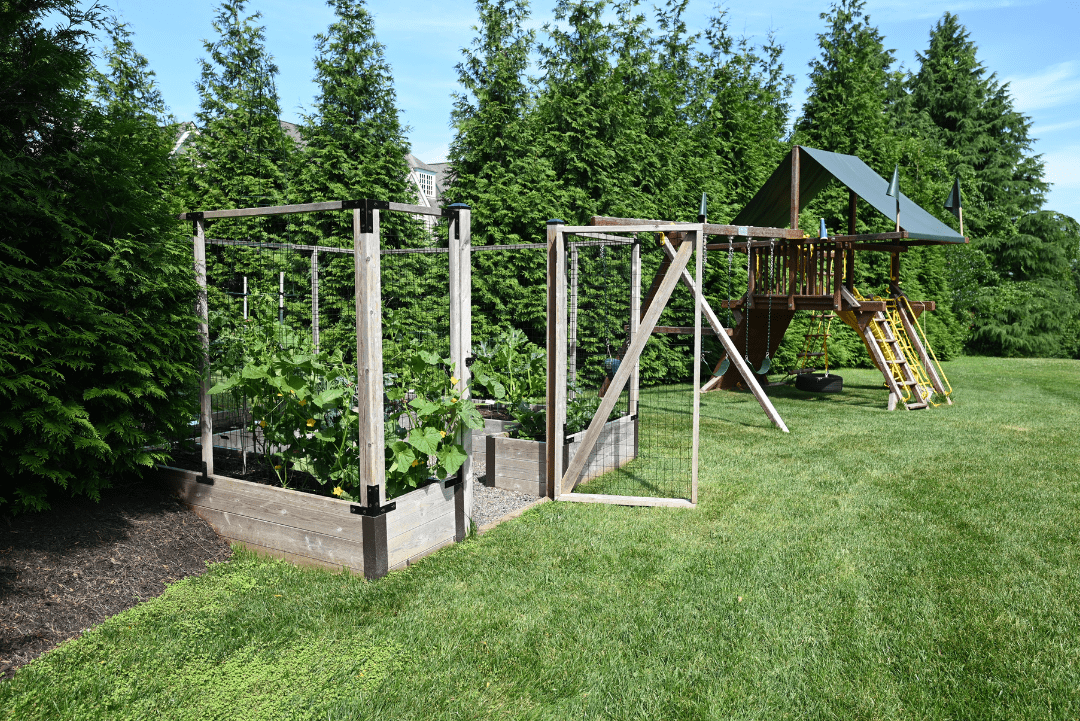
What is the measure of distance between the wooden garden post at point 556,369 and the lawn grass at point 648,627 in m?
0.37

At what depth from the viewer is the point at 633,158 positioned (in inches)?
423

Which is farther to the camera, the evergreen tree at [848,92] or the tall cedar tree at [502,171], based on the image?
the evergreen tree at [848,92]

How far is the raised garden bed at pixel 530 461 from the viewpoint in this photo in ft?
17.8

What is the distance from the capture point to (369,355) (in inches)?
141

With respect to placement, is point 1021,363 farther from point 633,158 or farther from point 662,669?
point 662,669

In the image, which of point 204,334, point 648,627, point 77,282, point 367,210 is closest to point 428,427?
point 367,210

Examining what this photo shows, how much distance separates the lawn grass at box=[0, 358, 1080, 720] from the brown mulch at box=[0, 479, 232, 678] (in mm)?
129

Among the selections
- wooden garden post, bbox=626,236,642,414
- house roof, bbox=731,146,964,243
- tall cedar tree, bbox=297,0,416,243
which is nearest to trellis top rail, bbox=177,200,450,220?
wooden garden post, bbox=626,236,642,414

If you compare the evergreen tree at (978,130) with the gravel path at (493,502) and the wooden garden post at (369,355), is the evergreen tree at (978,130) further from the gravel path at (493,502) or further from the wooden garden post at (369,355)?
the wooden garden post at (369,355)

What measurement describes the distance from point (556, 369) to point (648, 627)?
7.69 feet

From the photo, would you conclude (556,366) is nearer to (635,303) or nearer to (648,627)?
(635,303)

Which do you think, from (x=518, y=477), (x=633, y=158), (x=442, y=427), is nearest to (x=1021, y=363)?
(x=633, y=158)

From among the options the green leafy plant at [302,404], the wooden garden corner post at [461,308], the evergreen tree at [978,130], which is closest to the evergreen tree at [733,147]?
the wooden garden corner post at [461,308]

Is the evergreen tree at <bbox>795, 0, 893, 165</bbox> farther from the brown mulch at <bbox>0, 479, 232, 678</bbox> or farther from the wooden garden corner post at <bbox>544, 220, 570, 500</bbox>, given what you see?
the brown mulch at <bbox>0, 479, 232, 678</bbox>
